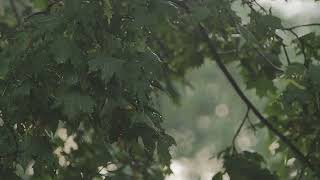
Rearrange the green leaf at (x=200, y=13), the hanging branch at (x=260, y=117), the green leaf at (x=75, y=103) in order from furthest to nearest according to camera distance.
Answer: the hanging branch at (x=260, y=117)
the green leaf at (x=200, y=13)
the green leaf at (x=75, y=103)

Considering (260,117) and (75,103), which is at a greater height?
(75,103)

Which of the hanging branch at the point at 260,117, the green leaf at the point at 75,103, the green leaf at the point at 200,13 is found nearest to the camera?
the green leaf at the point at 75,103

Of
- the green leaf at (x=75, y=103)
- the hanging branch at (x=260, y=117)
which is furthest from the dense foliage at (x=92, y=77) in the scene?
the hanging branch at (x=260, y=117)

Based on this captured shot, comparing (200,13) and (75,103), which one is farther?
(200,13)

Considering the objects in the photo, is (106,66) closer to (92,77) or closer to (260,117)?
(92,77)

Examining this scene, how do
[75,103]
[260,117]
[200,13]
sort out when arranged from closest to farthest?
[75,103] < [200,13] < [260,117]

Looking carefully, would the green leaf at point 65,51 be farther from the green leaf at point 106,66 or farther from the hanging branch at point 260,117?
the hanging branch at point 260,117

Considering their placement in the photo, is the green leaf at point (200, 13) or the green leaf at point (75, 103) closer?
the green leaf at point (75, 103)

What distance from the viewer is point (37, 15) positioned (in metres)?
1.84

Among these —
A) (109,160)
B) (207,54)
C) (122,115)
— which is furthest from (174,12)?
Result: (207,54)

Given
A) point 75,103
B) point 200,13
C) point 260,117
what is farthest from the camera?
point 260,117

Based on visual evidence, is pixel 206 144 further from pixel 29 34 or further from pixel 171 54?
pixel 29 34

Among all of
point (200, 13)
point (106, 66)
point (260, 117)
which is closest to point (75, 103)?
point (106, 66)

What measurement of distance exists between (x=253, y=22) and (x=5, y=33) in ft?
2.63
